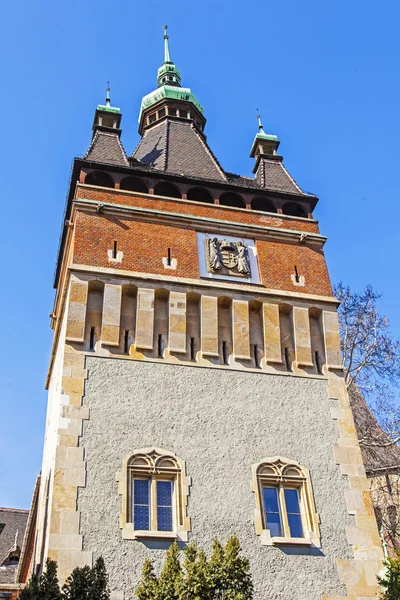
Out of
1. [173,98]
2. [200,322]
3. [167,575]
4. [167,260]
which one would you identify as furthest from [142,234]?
[173,98]

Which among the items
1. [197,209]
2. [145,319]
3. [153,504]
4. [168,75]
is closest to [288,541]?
[153,504]

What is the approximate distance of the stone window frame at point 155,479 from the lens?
1328 centimetres

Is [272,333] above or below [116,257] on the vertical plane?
below

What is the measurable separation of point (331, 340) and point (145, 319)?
456 cm

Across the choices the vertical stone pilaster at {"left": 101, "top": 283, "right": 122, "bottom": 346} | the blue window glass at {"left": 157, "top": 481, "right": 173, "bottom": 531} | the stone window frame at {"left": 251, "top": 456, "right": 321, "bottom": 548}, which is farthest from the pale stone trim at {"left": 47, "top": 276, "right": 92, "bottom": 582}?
the stone window frame at {"left": 251, "top": 456, "right": 321, "bottom": 548}

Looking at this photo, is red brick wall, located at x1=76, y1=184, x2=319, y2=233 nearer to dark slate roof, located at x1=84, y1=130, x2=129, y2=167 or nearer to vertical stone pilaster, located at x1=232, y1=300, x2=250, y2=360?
dark slate roof, located at x1=84, y1=130, x2=129, y2=167

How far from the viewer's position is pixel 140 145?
984 inches

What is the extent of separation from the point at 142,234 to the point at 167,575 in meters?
9.01

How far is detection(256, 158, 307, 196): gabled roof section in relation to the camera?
21000 millimetres

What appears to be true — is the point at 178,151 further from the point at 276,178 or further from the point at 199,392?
the point at 199,392

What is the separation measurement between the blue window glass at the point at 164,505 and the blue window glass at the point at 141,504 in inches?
8.4

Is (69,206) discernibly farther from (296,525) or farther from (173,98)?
(296,525)

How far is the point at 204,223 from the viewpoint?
730 inches

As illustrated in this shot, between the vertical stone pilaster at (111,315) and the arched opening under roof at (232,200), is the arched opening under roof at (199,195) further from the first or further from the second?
the vertical stone pilaster at (111,315)
